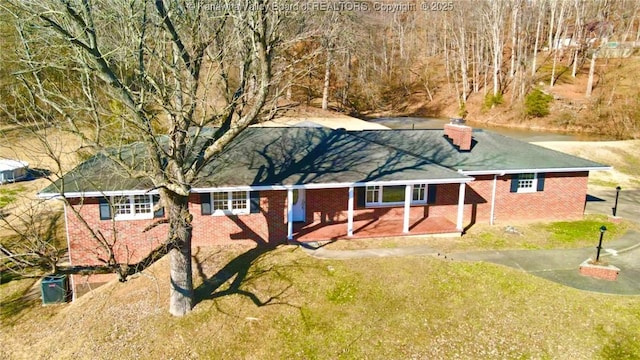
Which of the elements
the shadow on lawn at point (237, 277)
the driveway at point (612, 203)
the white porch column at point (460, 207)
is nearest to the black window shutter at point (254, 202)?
the shadow on lawn at point (237, 277)

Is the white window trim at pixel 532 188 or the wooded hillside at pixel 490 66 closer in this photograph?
the white window trim at pixel 532 188

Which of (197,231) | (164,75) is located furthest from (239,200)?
(164,75)

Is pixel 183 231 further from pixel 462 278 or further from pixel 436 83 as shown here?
pixel 436 83

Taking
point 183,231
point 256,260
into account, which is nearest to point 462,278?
point 256,260

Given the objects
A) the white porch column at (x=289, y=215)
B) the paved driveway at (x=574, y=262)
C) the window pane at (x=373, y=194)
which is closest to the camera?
the paved driveway at (x=574, y=262)

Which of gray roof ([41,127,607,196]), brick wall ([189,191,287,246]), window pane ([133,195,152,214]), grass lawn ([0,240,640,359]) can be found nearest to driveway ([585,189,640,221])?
gray roof ([41,127,607,196])

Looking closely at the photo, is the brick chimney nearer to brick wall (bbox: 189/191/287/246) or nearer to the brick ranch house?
the brick ranch house

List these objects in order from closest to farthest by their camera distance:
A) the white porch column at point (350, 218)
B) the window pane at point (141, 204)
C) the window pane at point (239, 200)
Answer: the window pane at point (141, 204)
the window pane at point (239, 200)
the white porch column at point (350, 218)

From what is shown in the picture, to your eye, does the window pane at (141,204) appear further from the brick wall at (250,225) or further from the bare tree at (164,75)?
the bare tree at (164,75)
